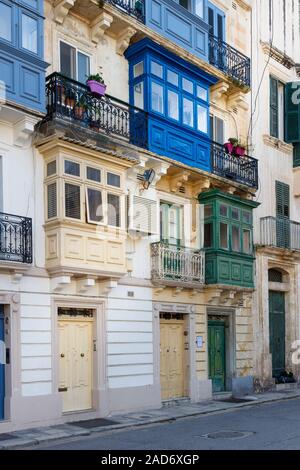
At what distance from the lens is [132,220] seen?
16406mm

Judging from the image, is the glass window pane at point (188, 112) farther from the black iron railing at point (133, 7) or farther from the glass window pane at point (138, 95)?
the black iron railing at point (133, 7)

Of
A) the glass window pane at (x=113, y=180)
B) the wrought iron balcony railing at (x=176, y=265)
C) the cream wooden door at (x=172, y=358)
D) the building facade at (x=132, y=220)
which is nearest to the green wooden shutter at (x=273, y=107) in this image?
the building facade at (x=132, y=220)

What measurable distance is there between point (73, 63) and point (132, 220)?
13.8 ft

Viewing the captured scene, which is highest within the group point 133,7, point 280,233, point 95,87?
point 133,7

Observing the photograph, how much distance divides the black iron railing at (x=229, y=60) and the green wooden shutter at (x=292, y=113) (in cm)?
290

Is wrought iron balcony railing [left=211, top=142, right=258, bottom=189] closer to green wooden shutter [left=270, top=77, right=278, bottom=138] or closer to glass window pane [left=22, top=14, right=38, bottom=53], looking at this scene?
green wooden shutter [left=270, top=77, right=278, bottom=138]

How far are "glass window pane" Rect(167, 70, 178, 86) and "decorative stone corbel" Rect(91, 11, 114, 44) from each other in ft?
7.55

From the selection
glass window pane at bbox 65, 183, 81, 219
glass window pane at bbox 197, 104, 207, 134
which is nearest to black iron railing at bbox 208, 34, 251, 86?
glass window pane at bbox 197, 104, 207, 134

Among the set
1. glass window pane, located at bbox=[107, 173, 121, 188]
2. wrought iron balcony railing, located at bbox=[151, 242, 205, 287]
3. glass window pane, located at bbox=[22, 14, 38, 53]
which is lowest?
wrought iron balcony railing, located at bbox=[151, 242, 205, 287]

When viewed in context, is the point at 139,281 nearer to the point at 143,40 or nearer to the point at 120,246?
the point at 120,246

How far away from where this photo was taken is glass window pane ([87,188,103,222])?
14.8 m

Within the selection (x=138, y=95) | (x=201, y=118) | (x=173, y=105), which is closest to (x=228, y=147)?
(x=201, y=118)

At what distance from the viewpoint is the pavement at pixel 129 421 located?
12.2m

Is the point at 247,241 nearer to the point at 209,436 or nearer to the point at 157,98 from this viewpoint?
the point at 157,98
